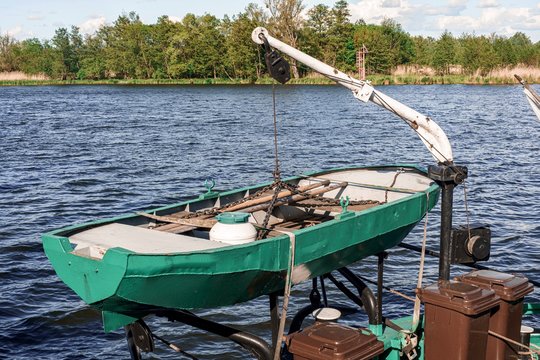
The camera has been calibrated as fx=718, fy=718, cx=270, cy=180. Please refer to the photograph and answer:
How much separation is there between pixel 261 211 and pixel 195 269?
3825 mm

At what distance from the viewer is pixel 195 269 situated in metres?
7.56

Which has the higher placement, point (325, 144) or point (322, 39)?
point (322, 39)

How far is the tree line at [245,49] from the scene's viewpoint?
349 ft

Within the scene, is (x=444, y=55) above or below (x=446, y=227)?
above

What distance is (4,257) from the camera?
1923 cm

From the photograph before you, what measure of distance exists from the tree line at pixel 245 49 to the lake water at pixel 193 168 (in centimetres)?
3895

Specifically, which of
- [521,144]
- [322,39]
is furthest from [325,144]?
[322,39]

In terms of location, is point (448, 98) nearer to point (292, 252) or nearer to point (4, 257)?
point (4, 257)

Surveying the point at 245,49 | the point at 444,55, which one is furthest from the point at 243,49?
the point at 444,55

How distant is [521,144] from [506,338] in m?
33.0

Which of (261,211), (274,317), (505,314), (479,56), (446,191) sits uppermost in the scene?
(479,56)

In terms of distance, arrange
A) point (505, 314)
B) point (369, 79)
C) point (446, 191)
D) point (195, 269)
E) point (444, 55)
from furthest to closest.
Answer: point (444, 55) < point (369, 79) < point (446, 191) < point (505, 314) < point (195, 269)

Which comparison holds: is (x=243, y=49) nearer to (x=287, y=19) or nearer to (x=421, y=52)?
(x=287, y=19)

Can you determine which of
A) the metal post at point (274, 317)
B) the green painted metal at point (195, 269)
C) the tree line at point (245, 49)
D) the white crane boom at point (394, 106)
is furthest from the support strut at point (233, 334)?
the tree line at point (245, 49)
